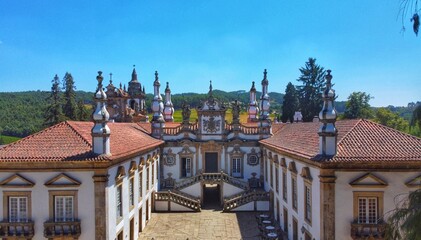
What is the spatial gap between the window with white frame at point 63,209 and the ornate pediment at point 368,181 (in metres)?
11.5

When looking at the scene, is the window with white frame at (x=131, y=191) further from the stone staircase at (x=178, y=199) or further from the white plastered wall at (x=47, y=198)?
the stone staircase at (x=178, y=199)

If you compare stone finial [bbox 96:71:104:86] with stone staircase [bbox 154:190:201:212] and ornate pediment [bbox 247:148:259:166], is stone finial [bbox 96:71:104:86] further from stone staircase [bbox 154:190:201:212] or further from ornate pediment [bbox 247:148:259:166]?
ornate pediment [bbox 247:148:259:166]

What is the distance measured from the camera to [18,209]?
49.0 feet

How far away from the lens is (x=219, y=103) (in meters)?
32.8

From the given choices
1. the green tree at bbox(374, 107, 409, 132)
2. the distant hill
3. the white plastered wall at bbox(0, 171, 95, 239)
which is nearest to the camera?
the white plastered wall at bbox(0, 171, 95, 239)

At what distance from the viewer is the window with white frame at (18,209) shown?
14.9 m

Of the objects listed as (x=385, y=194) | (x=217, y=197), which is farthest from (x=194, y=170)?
(x=385, y=194)

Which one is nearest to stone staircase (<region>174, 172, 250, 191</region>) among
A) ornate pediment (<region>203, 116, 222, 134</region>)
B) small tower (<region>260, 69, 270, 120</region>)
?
ornate pediment (<region>203, 116, 222, 134</region>)

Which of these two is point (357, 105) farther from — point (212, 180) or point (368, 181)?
point (368, 181)

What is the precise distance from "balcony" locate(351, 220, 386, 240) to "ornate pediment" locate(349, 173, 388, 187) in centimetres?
141

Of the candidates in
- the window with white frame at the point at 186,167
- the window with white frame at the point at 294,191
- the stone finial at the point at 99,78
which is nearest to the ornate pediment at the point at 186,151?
the window with white frame at the point at 186,167

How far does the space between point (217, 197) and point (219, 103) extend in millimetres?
8533

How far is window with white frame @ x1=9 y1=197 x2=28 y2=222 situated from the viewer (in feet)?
48.9

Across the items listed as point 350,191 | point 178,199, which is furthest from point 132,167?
point 350,191
